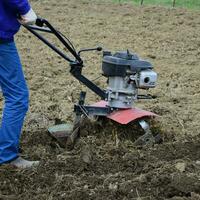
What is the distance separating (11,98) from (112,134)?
1.23 metres

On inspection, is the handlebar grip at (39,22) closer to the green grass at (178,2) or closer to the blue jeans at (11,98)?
the blue jeans at (11,98)

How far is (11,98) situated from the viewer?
17.7 ft

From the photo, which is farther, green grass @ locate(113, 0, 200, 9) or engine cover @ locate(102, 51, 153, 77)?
green grass @ locate(113, 0, 200, 9)

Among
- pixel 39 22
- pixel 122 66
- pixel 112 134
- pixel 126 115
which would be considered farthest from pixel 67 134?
pixel 39 22

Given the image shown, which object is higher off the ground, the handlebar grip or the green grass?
the handlebar grip

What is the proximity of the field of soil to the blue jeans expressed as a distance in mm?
199

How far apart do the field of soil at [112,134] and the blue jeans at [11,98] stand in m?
0.20

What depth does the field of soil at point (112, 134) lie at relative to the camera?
16.2 ft

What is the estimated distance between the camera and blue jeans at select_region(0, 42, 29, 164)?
5301mm

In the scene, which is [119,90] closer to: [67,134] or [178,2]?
[67,134]

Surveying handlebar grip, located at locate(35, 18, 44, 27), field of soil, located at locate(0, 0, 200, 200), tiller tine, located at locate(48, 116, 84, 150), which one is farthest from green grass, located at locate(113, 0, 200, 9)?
handlebar grip, located at locate(35, 18, 44, 27)

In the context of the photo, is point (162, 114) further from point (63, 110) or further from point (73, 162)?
point (73, 162)

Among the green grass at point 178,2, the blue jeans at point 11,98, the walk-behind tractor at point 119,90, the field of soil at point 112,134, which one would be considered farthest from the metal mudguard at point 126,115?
the green grass at point 178,2

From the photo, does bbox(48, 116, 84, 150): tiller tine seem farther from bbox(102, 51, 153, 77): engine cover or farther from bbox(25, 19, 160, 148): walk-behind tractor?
bbox(102, 51, 153, 77): engine cover
